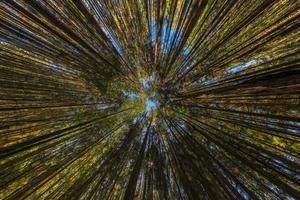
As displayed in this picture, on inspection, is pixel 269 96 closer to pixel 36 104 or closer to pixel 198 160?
pixel 198 160

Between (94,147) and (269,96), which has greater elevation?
(269,96)

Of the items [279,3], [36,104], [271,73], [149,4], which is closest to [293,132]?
[271,73]

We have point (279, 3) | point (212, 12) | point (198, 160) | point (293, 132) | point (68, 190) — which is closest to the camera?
point (279, 3)

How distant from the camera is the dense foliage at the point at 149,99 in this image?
1960 mm

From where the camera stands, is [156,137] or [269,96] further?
[156,137]

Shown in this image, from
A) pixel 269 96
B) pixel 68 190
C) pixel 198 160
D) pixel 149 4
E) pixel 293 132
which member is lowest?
pixel 68 190

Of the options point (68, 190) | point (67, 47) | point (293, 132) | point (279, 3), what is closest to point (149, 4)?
point (67, 47)

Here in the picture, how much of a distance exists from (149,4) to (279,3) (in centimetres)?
70

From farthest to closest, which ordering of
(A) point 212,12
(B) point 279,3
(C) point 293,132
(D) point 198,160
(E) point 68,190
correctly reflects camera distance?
(E) point 68,190
(D) point 198,160
(C) point 293,132
(A) point 212,12
(B) point 279,3

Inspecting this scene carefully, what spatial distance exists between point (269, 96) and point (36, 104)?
1.46m

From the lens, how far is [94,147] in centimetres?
237

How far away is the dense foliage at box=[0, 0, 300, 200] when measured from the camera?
1.96 metres

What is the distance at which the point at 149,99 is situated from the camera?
7.82ft

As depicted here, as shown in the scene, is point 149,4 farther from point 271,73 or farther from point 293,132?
point 293,132
